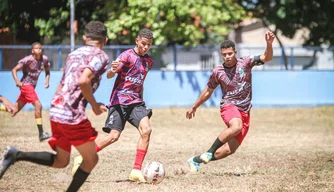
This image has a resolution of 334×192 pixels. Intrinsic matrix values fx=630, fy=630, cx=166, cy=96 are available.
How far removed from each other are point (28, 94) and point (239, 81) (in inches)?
256

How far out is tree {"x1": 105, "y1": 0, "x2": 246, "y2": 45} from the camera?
23156mm

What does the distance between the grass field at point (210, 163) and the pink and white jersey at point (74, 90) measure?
154 cm

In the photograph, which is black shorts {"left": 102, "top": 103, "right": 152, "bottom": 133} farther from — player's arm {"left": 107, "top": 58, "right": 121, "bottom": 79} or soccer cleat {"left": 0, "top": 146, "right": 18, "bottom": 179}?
soccer cleat {"left": 0, "top": 146, "right": 18, "bottom": 179}

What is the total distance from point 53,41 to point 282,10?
9858mm

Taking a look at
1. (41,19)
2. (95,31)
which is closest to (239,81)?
(95,31)

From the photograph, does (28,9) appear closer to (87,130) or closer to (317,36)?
(317,36)

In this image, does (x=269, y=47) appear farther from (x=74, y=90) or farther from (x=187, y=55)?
(x=187, y=55)

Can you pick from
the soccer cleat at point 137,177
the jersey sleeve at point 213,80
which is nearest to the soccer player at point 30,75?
the jersey sleeve at point 213,80

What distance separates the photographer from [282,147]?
40.2 ft

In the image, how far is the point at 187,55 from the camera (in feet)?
75.9

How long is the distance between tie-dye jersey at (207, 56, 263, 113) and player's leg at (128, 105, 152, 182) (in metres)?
1.13

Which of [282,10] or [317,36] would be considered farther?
[317,36]

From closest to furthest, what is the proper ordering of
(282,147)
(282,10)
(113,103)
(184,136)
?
(113,103) → (282,147) → (184,136) → (282,10)

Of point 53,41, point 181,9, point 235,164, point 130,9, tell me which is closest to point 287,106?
point 181,9
